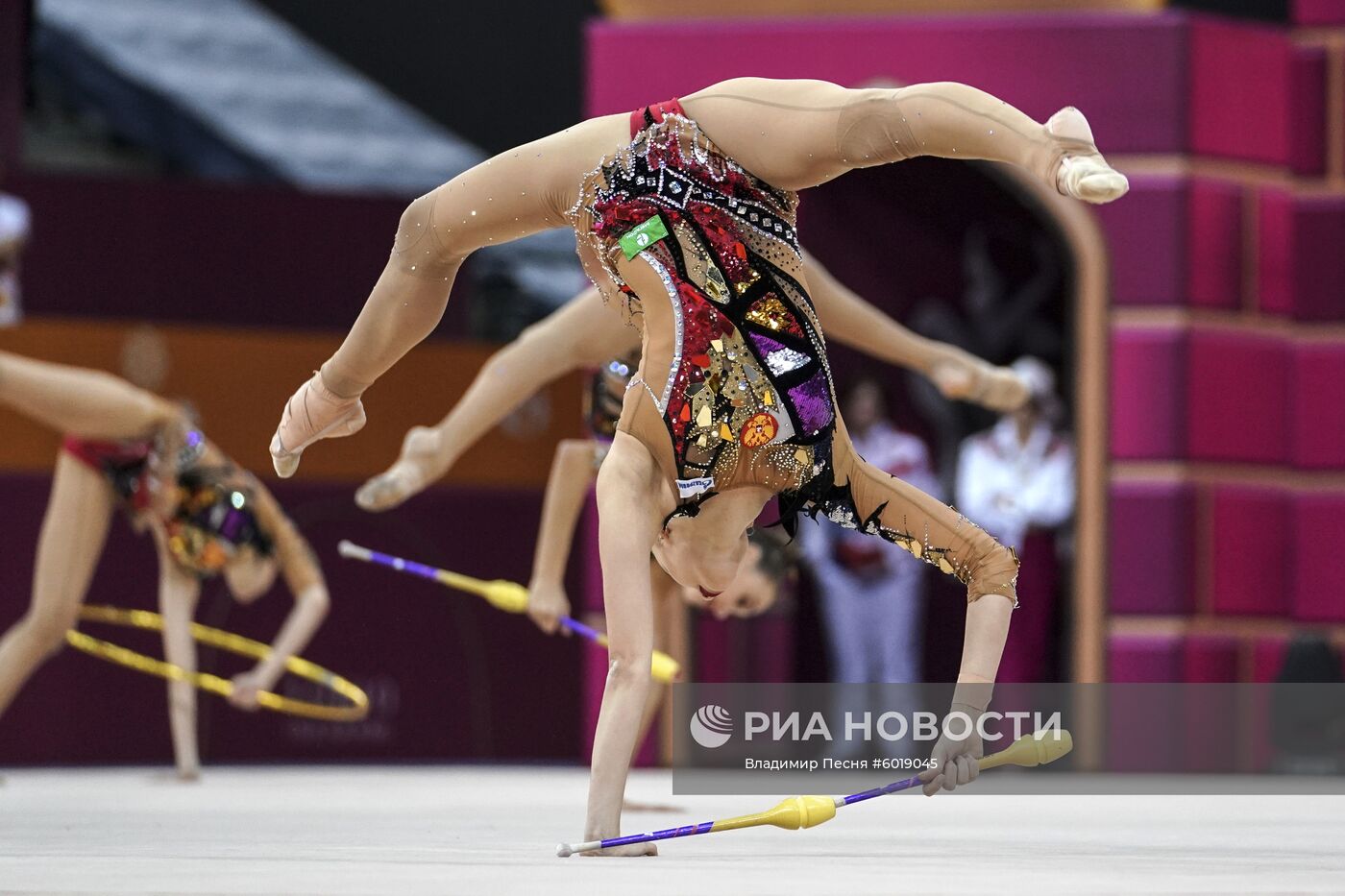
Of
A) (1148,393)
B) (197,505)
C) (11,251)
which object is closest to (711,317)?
(197,505)

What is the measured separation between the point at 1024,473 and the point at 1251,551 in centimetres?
113

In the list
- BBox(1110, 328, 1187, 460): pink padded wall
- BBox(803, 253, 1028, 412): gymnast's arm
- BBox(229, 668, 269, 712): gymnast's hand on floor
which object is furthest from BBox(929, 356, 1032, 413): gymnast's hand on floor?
BBox(229, 668, 269, 712): gymnast's hand on floor

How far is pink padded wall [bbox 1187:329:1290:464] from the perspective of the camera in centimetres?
1009

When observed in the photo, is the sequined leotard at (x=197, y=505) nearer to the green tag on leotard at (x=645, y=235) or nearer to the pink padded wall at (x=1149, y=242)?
the pink padded wall at (x=1149, y=242)

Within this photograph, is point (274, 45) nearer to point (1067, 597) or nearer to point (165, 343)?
point (165, 343)

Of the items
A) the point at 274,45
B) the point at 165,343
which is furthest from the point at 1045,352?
the point at 274,45

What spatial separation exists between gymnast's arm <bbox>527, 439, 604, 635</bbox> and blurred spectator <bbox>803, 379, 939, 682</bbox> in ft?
9.30

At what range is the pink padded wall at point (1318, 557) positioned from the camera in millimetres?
10352

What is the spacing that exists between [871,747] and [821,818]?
5903 millimetres

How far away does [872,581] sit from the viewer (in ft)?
34.6

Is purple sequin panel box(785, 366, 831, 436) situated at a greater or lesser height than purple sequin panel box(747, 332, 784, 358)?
lesser

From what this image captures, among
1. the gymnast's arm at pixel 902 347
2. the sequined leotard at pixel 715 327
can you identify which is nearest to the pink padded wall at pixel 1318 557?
the gymnast's arm at pixel 902 347

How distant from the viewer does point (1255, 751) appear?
10.2m

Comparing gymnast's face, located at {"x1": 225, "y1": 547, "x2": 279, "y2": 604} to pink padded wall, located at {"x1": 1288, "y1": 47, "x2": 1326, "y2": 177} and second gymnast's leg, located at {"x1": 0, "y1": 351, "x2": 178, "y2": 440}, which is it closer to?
second gymnast's leg, located at {"x1": 0, "y1": 351, "x2": 178, "y2": 440}
